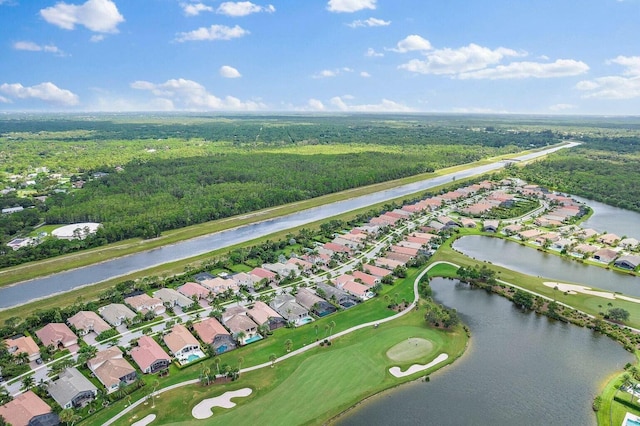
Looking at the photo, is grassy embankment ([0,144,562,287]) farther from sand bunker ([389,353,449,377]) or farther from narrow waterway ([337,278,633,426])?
narrow waterway ([337,278,633,426])

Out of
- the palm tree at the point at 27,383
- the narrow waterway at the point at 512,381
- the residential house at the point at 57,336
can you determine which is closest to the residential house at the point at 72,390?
the palm tree at the point at 27,383

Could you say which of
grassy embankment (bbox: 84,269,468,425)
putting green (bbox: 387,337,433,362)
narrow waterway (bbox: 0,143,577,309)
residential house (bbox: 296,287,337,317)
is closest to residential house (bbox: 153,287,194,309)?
grassy embankment (bbox: 84,269,468,425)

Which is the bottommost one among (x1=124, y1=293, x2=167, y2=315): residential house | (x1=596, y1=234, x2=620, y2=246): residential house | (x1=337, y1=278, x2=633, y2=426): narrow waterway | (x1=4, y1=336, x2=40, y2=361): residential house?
(x1=337, y1=278, x2=633, y2=426): narrow waterway

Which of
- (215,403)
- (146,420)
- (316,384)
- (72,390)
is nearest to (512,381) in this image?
(316,384)

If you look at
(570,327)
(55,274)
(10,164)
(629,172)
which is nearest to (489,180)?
(629,172)

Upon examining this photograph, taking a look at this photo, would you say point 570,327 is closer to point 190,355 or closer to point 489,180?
point 190,355

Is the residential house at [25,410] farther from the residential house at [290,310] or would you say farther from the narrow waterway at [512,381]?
the residential house at [290,310]
